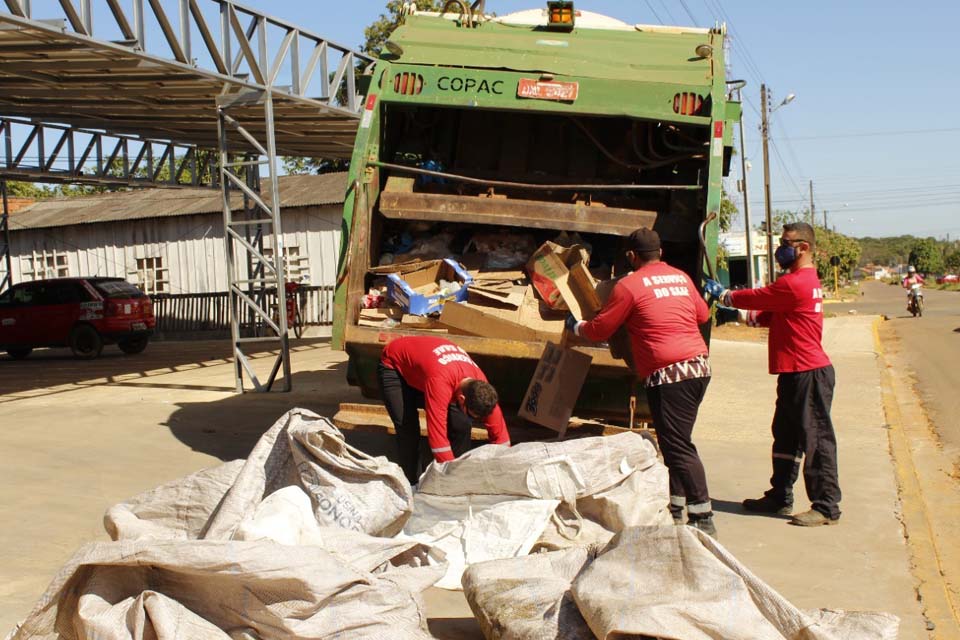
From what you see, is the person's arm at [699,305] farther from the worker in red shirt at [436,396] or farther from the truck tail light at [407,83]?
the truck tail light at [407,83]

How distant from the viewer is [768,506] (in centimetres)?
597

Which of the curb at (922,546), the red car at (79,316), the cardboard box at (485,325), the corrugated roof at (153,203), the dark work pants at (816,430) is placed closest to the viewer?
the curb at (922,546)

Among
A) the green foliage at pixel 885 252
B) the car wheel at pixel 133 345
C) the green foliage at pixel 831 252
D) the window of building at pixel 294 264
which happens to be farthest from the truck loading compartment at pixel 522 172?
the green foliage at pixel 885 252

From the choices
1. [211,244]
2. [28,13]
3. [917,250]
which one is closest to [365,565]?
[28,13]

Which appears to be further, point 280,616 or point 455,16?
point 455,16

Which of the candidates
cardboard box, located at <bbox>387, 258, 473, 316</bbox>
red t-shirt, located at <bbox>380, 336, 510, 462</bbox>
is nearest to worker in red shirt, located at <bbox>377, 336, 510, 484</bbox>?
red t-shirt, located at <bbox>380, 336, 510, 462</bbox>

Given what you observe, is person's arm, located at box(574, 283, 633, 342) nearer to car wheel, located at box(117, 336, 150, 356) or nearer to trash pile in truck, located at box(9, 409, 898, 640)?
trash pile in truck, located at box(9, 409, 898, 640)

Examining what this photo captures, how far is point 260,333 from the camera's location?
67.6 ft

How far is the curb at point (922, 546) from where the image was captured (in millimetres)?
4281

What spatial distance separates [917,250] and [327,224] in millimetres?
101149

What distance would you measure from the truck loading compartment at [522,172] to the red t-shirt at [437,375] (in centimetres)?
45

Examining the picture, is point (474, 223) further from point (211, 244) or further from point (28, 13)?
point (211, 244)

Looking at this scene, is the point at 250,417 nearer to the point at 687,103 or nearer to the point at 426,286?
the point at 426,286

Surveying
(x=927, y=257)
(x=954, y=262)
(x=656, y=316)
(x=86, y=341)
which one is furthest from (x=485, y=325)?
(x=927, y=257)
